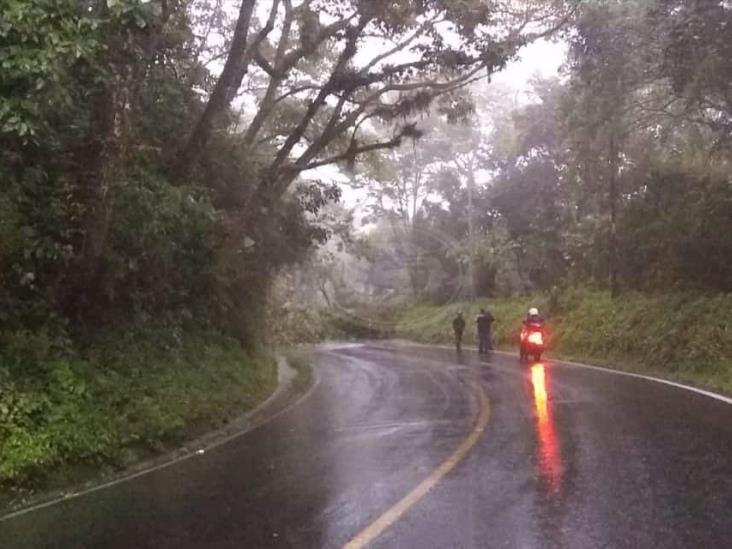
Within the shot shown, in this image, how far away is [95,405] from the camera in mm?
11000

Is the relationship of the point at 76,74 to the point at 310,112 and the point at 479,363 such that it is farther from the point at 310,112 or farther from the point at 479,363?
the point at 479,363

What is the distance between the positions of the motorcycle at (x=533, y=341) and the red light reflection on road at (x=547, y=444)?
27.8 ft

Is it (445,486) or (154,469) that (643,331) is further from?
(445,486)

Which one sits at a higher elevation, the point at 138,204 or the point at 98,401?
the point at 138,204

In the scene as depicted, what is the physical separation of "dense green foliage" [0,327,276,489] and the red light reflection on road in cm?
482

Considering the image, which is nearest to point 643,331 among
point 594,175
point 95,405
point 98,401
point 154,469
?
point 594,175

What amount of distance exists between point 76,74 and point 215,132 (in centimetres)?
869

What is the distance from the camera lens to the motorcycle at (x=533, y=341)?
84.4 ft

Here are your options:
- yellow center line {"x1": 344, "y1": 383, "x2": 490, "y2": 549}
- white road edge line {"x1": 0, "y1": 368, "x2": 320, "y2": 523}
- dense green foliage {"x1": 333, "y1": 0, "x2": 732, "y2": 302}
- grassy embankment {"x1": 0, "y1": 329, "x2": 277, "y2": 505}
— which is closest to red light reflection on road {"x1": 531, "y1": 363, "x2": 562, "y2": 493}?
yellow center line {"x1": 344, "y1": 383, "x2": 490, "y2": 549}

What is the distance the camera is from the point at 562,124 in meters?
25.3

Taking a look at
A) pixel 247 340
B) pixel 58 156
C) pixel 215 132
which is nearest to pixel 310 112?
pixel 215 132

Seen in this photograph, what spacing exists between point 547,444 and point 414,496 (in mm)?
3100

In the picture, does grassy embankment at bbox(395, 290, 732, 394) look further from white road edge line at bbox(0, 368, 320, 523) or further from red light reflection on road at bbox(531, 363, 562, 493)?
white road edge line at bbox(0, 368, 320, 523)

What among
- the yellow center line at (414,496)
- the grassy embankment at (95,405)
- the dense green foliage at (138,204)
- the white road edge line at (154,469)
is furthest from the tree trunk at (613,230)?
the yellow center line at (414,496)
